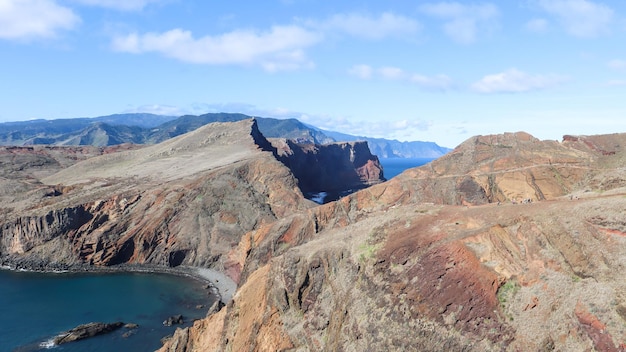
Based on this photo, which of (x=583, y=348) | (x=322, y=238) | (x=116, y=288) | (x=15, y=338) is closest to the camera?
(x=583, y=348)

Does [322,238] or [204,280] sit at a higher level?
[322,238]

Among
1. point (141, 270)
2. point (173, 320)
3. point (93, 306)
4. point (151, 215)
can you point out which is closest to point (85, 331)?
point (173, 320)

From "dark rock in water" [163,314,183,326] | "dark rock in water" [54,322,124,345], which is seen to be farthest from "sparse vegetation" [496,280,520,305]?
"dark rock in water" [54,322,124,345]

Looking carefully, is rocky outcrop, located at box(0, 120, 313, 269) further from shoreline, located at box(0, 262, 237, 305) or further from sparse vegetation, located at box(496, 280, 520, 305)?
sparse vegetation, located at box(496, 280, 520, 305)

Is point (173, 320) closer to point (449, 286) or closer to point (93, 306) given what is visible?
point (93, 306)

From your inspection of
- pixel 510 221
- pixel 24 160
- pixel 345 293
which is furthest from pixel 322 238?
pixel 24 160

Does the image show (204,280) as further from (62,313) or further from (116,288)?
(62,313)
